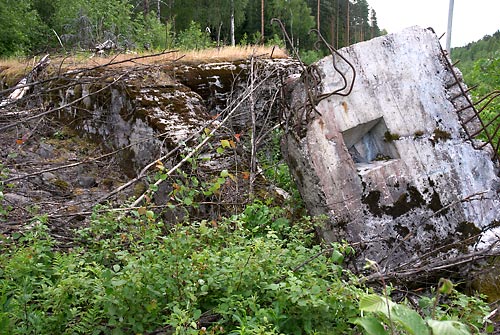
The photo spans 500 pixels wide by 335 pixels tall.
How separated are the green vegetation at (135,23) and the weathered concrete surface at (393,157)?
1.70 meters

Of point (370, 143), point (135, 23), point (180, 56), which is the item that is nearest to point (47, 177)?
point (180, 56)

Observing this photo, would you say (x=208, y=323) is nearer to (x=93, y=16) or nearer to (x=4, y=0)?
(x=93, y=16)

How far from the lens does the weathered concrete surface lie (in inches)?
141

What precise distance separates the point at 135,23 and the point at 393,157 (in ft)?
42.0

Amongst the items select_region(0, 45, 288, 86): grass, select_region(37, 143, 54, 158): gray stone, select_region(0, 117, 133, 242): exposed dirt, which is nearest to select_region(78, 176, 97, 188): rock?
select_region(0, 117, 133, 242): exposed dirt

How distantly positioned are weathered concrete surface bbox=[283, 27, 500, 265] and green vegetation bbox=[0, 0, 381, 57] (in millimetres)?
1705

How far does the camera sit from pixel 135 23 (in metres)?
14.6

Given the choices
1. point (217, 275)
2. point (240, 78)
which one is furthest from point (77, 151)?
point (217, 275)

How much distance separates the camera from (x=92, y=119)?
7023mm

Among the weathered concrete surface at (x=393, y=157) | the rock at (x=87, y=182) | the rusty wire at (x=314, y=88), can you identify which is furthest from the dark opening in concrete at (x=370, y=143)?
the rock at (x=87, y=182)

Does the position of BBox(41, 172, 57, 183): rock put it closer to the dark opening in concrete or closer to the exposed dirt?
the exposed dirt

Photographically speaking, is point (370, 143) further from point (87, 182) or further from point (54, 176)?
point (54, 176)

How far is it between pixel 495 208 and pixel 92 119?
576 centimetres

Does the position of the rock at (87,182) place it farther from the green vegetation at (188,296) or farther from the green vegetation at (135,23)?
the green vegetation at (188,296)
